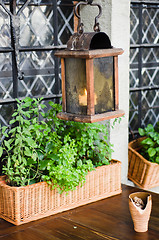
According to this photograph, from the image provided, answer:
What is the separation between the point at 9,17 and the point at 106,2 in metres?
0.78

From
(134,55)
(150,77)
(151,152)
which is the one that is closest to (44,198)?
(151,152)

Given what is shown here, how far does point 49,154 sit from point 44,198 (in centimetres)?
30

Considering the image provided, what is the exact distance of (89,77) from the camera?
2.33 m

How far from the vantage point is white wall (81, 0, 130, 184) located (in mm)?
3340

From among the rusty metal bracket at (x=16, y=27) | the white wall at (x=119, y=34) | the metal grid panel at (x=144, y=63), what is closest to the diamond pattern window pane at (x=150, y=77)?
the metal grid panel at (x=144, y=63)

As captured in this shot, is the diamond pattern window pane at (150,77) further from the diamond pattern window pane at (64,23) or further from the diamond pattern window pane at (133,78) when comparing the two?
the diamond pattern window pane at (64,23)

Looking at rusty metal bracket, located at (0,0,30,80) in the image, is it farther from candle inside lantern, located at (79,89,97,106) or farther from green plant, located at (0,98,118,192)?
candle inside lantern, located at (79,89,97,106)

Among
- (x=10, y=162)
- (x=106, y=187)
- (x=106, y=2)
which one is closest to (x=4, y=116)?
(x=10, y=162)

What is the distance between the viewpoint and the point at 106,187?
10.4 feet

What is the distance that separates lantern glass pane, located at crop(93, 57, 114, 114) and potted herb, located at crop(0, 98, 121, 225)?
545mm

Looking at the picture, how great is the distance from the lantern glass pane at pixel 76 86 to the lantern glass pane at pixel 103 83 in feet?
0.22

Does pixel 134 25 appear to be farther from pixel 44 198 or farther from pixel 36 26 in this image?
pixel 44 198

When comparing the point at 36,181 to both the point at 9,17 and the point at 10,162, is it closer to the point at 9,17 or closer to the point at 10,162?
the point at 10,162

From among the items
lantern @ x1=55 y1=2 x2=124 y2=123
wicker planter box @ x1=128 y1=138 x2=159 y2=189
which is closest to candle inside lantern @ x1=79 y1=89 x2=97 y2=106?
lantern @ x1=55 y1=2 x2=124 y2=123
